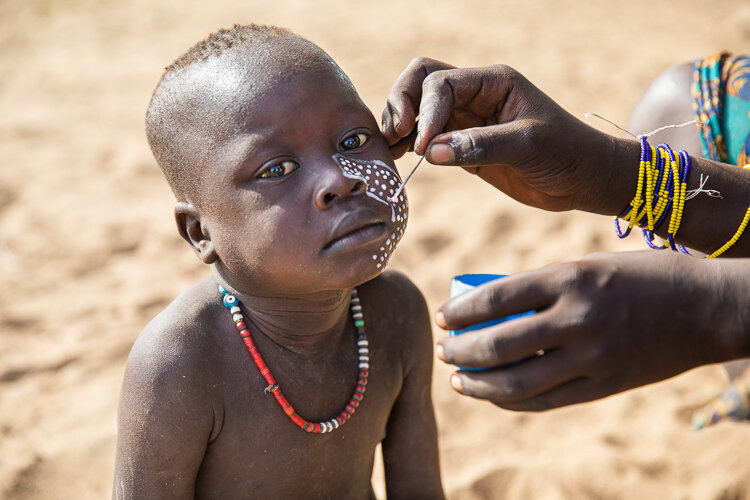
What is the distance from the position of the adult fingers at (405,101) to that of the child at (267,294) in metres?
0.09

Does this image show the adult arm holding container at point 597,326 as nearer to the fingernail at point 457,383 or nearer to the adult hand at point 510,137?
the fingernail at point 457,383

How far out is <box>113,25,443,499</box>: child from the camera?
1.75 metres

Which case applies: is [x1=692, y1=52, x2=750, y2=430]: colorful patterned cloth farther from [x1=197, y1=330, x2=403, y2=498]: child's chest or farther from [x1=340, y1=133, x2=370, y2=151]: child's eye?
[x1=340, y1=133, x2=370, y2=151]: child's eye

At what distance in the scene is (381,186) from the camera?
1.83 meters

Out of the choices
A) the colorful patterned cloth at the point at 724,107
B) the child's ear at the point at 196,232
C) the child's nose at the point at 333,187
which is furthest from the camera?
the colorful patterned cloth at the point at 724,107

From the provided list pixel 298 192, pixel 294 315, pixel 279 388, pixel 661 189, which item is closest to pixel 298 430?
pixel 279 388

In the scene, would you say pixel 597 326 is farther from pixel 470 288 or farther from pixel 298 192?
pixel 298 192

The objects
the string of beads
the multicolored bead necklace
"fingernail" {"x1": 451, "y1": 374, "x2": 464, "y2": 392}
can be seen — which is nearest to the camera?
"fingernail" {"x1": 451, "y1": 374, "x2": 464, "y2": 392}

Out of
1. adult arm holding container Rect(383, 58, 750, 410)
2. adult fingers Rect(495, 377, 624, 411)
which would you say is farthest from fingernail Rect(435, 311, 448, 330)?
adult fingers Rect(495, 377, 624, 411)

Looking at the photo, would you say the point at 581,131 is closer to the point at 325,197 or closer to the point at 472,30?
the point at 325,197

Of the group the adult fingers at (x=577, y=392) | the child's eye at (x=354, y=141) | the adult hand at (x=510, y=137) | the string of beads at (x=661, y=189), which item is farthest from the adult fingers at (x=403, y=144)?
the adult fingers at (x=577, y=392)

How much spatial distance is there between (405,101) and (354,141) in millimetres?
253

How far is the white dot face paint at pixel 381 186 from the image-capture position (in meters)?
1.77

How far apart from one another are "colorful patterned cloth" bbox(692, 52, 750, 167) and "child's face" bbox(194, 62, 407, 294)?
1815 millimetres
